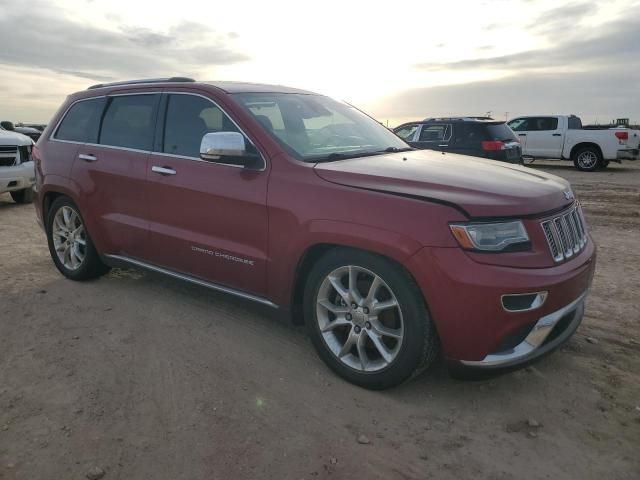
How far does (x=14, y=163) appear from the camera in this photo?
31.2 ft

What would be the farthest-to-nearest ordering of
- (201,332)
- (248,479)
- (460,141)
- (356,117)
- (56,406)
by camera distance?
(460,141), (356,117), (201,332), (56,406), (248,479)

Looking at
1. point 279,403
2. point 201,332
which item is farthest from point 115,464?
point 201,332

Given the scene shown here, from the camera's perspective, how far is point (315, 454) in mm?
2637

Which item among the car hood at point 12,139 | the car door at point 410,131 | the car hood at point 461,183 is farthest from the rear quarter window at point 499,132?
the car hood at point 12,139

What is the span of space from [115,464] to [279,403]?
914 mm

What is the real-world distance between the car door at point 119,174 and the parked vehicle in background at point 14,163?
513 cm

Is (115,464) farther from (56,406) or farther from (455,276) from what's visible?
(455,276)

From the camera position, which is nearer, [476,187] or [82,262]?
[476,187]

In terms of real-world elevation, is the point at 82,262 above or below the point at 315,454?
above

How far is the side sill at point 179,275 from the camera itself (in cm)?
368

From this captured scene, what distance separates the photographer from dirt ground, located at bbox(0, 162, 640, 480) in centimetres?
257

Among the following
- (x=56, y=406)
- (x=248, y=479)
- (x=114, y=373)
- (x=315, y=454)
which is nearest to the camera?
(x=248, y=479)

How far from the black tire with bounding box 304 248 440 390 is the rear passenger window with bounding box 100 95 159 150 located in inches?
78.0

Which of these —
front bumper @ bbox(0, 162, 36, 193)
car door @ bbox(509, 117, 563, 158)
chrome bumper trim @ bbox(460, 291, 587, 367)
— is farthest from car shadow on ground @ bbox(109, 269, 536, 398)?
car door @ bbox(509, 117, 563, 158)
